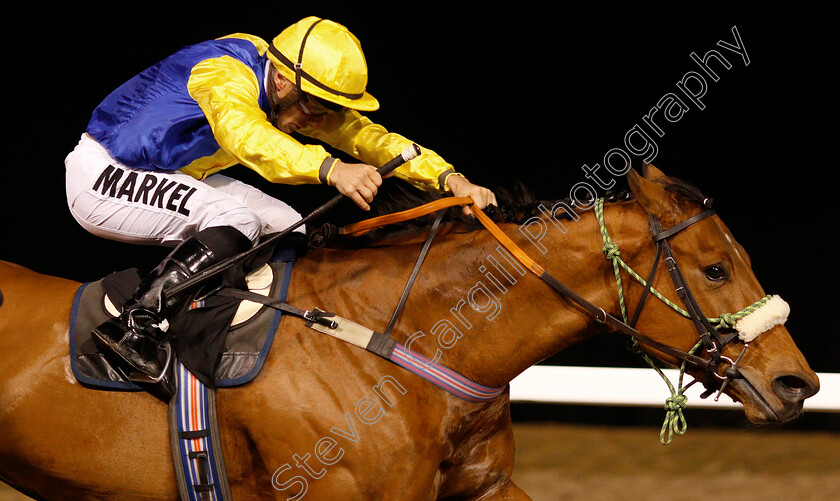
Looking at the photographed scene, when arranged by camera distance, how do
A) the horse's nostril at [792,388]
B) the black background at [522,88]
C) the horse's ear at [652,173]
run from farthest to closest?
the black background at [522,88]
the horse's ear at [652,173]
the horse's nostril at [792,388]

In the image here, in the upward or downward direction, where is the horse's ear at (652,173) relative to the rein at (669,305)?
upward

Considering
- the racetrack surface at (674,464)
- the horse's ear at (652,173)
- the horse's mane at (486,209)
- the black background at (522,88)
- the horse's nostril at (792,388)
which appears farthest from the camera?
the black background at (522,88)

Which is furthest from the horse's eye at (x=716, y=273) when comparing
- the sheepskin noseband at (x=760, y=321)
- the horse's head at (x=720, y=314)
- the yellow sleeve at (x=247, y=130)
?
the yellow sleeve at (x=247, y=130)

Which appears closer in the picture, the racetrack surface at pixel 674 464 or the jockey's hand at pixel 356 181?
the jockey's hand at pixel 356 181

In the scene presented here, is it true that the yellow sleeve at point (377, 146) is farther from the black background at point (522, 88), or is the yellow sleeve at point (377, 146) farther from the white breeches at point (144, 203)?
the black background at point (522, 88)

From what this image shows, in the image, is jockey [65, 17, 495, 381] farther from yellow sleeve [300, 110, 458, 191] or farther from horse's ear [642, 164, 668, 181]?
horse's ear [642, 164, 668, 181]

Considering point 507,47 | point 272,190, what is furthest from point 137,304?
point 507,47

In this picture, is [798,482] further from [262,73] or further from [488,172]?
[262,73]

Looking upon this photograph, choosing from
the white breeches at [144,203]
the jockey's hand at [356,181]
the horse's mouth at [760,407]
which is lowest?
the white breeches at [144,203]

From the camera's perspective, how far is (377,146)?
2.58m

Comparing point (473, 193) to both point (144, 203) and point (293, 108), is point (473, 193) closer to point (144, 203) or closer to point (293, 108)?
point (293, 108)

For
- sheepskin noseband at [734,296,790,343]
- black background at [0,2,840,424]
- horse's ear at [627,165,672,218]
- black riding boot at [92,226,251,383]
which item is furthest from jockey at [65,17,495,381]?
black background at [0,2,840,424]

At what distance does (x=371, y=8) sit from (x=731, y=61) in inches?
69.1

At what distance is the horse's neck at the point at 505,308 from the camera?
209cm
